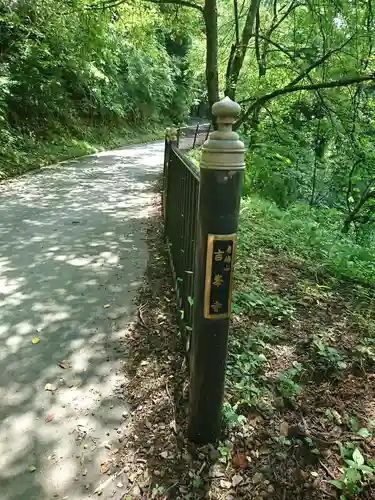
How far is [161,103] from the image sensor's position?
81.0 feet

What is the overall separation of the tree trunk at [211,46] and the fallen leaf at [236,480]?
5189 mm

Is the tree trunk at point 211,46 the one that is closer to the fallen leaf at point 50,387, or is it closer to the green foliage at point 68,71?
the green foliage at point 68,71

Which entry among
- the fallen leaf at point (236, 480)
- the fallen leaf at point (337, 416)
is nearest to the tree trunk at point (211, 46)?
the fallen leaf at point (337, 416)

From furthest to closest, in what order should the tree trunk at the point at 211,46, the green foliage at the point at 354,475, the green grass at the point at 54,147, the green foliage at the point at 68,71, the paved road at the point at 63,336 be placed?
the green grass at the point at 54,147 → the green foliage at the point at 68,71 → the tree trunk at the point at 211,46 → the paved road at the point at 63,336 → the green foliage at the point at 354,475

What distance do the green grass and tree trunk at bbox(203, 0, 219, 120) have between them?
5.16 m

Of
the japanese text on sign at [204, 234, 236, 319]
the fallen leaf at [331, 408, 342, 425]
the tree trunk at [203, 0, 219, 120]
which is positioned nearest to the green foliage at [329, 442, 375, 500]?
the fallen leaf at [331, 408, 342, 425]

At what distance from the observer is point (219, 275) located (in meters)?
1.75

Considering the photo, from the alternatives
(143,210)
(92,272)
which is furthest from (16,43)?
(92,272)

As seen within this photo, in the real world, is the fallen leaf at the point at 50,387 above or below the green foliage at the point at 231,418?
below

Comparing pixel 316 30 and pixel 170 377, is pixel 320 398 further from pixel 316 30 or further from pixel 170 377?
pixel 316 30

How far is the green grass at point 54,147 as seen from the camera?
9297 millimetres

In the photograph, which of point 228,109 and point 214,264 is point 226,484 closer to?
point 214,264

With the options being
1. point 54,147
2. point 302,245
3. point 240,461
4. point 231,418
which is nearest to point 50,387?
point 231,418

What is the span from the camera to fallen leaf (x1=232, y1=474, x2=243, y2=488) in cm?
184
